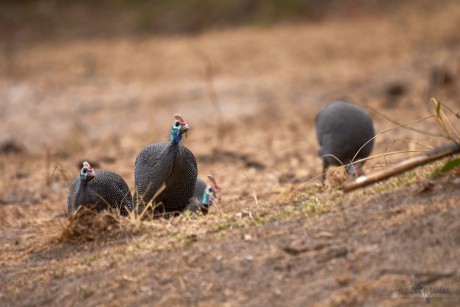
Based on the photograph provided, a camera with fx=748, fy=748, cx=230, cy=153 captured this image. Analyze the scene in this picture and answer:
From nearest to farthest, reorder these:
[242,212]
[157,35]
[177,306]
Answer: [177,306]
[242,212]
[157,35]

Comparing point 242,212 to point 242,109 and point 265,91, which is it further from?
point 265,91

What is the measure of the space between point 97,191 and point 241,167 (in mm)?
2678

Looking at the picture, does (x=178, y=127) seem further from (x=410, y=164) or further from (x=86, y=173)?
(x=410, y=164)

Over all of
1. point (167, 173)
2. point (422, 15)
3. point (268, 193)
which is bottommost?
point (268, 193)

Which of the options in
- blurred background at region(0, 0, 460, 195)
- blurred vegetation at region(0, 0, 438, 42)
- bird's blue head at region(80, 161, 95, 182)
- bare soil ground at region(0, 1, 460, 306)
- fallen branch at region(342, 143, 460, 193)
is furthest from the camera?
blurred vegetation at region(0, 0, 438, 42)

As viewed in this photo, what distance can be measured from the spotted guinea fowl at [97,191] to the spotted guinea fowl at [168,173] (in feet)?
0.40

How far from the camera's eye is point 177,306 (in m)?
2.85

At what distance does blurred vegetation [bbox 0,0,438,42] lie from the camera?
47.0ft

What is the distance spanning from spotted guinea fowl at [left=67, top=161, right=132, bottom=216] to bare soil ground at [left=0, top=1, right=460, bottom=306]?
0.56ft

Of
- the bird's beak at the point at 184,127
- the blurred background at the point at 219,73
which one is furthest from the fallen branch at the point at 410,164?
the blurred background at the point at 219,73

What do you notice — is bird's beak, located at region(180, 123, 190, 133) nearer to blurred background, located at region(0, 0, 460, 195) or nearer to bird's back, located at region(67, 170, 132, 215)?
bird's back, located at region(67, 170, 132, 215)

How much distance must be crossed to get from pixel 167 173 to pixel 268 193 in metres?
1.13

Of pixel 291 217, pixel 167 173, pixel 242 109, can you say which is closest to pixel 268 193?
pixel 167 173

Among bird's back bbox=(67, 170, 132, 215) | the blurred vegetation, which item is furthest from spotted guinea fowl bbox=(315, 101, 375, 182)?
the blurred vegetation
